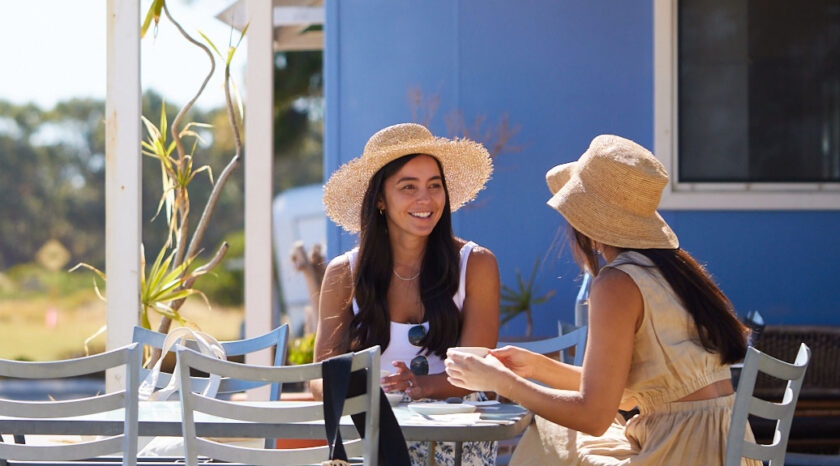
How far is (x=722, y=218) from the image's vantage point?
477 centimetres

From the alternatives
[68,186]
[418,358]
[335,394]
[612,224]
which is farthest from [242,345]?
[68,186]

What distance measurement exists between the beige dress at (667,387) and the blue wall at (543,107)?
8.28 feet

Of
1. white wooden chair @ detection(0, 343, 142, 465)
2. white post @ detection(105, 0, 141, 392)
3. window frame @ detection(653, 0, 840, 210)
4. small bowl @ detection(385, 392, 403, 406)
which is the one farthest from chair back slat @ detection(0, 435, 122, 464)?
window frame @ detection(653, 0, 840, 210)

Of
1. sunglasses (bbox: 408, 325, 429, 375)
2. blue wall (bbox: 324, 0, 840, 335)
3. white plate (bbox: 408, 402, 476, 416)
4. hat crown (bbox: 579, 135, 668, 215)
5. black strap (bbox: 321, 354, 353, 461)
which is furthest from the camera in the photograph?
blue wall (bbox: 324, 0, 840, 335)

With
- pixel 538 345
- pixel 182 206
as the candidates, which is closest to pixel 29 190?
pixel 182 206

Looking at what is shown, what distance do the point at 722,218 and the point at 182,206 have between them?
2625 mm

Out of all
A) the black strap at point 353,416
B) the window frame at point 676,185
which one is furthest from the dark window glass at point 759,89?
the black strap at point 353,416

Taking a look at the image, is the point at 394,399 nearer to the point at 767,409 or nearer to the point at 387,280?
the point at 387,280

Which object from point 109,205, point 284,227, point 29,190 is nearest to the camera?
point 109,205

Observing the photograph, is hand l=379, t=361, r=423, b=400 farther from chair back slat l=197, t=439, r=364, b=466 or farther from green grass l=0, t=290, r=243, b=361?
green grass l=0, t=290, r=243, b=361

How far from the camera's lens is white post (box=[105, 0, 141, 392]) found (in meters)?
4.53

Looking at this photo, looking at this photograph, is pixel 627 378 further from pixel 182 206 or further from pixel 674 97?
pixel 182 206

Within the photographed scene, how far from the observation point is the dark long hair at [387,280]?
305 centimetres

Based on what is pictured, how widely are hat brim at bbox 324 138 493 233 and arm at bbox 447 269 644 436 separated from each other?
1151mm
